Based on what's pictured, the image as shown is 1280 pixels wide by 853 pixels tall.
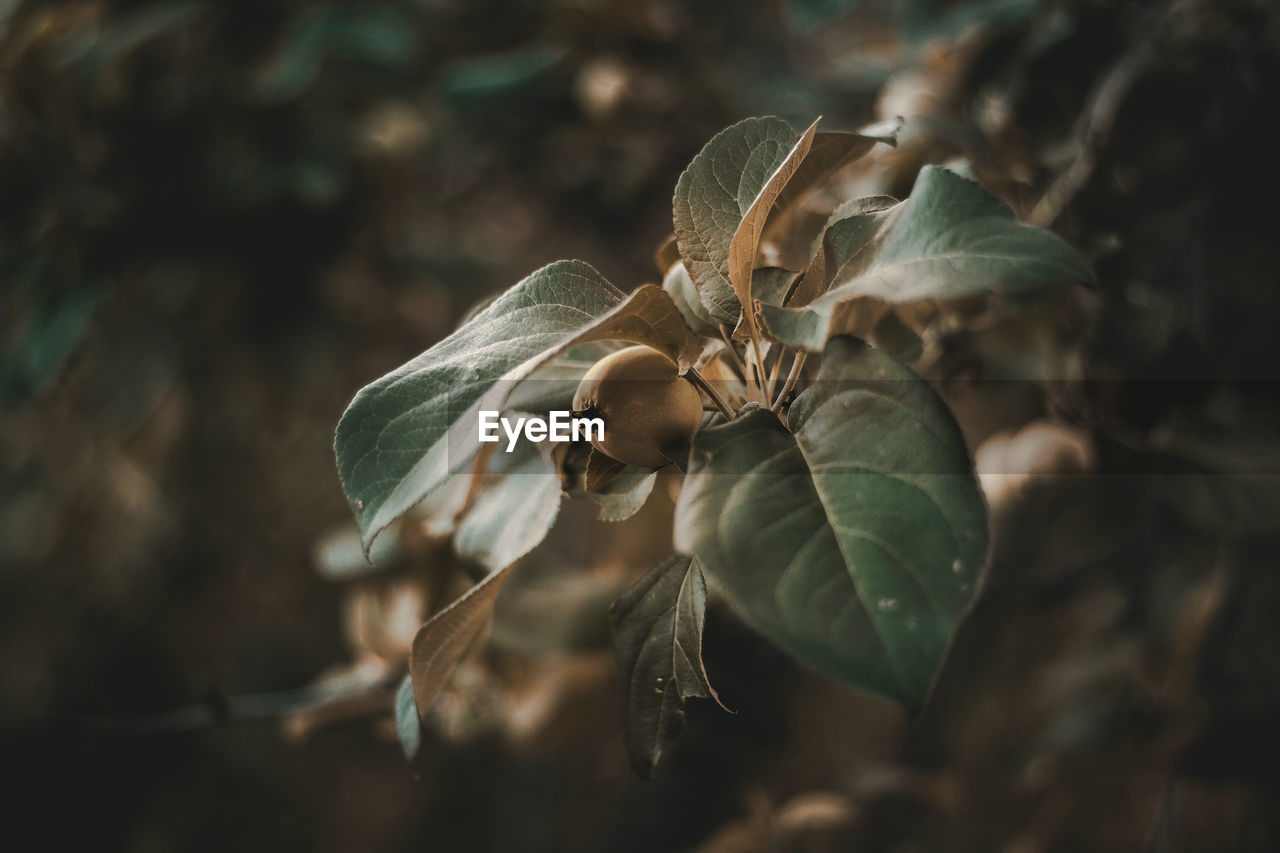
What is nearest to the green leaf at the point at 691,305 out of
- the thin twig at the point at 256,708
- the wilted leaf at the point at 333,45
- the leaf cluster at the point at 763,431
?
the leaf cluster at the point at 763,431

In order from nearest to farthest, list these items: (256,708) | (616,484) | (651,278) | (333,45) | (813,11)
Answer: (616,484) → (256,708) → (813,11) → (333,45) → (651,278)

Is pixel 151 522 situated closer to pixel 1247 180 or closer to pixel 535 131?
pixel 535 131

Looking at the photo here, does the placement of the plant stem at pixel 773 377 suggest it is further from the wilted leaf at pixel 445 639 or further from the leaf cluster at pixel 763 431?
the wilted leaf at pixel 445 639

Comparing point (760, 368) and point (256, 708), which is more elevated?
point (760, 368)

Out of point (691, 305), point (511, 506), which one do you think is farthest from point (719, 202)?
point (511, 506)

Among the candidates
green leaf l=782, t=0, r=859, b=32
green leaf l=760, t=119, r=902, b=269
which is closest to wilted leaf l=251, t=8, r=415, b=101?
green leaf l=782, t=0, r=859, b=32

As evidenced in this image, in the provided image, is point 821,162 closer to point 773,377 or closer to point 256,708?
point 773,377

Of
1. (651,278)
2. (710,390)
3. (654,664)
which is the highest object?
(710,390)
